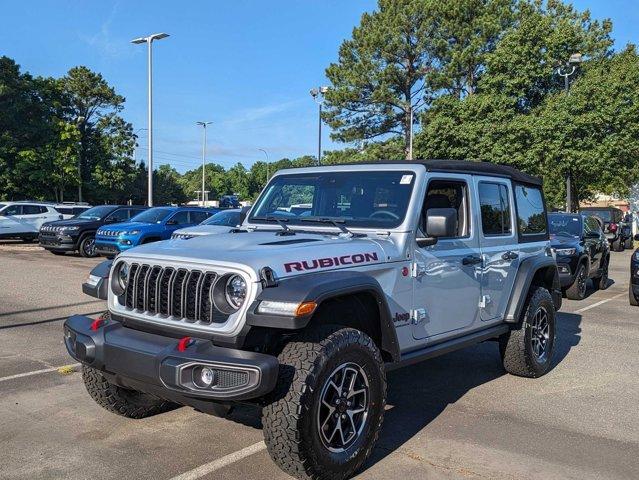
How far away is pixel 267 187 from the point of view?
543 cm

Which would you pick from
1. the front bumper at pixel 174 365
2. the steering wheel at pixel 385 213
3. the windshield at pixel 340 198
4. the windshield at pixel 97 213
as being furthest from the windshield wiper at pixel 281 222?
the windshield at pixel 97 213

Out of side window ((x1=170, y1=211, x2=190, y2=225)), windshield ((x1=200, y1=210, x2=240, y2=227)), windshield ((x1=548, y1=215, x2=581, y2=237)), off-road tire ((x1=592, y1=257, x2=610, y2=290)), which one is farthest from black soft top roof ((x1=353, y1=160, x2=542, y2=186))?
side window ((x1=170, y1=211, x2=190, y2=225))

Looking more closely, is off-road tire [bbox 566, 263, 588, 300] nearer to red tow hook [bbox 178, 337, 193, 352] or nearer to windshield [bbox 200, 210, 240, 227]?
windshield [bbox 200, 210, 240, 227]

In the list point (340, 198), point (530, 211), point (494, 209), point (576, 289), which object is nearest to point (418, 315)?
point (340, 198)

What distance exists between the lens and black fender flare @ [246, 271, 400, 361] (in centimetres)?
332

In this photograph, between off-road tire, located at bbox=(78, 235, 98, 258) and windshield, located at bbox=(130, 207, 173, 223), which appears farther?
off-road tire, located at bbox=(78, 235, 98, 258)

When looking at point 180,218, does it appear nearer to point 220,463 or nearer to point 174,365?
point 220,463

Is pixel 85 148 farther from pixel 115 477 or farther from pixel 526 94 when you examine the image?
pixel 115 477

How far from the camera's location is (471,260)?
195 inches

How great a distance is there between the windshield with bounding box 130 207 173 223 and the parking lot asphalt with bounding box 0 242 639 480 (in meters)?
10.2

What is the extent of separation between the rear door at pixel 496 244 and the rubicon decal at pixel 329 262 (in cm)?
152

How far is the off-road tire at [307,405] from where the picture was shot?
332 cm

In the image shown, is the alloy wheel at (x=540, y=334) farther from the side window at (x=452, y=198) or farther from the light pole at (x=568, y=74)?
the light pole at (x=568, y=74)

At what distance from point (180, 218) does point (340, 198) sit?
13.3 m
